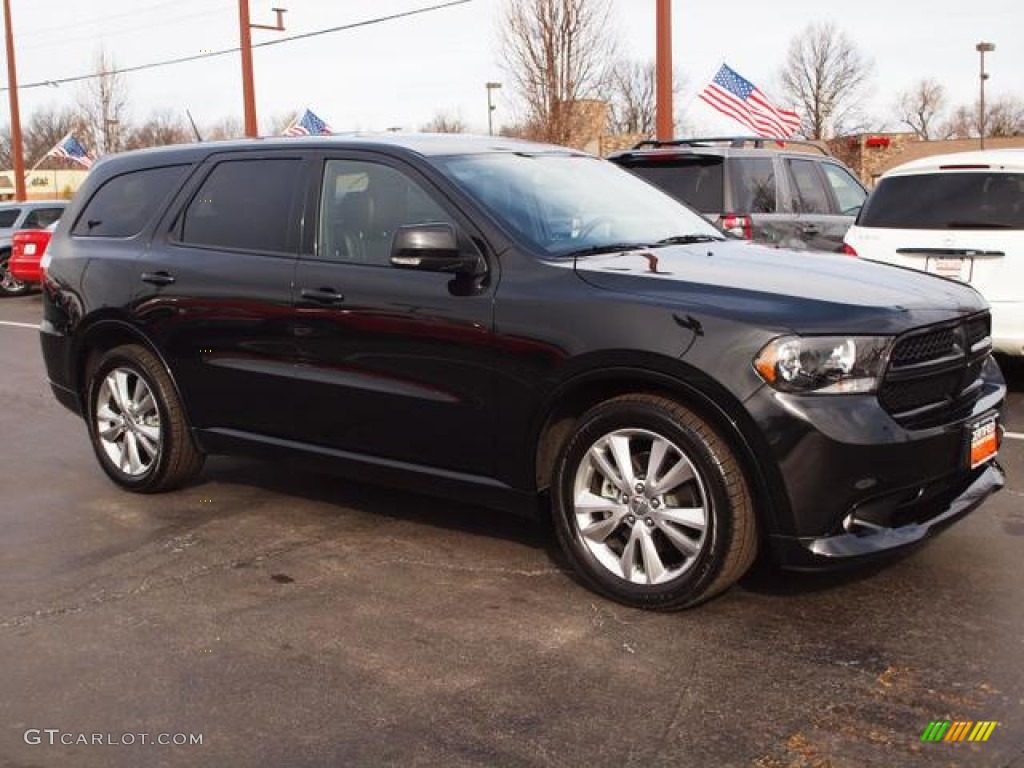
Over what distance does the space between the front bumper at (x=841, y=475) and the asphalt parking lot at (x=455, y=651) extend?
338 millimetres

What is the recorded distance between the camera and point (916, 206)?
802cm

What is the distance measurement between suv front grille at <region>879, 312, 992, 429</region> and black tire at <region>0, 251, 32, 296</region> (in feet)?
59.6

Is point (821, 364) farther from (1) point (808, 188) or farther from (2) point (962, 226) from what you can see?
(1) point (808, 188)

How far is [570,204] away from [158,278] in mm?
2101

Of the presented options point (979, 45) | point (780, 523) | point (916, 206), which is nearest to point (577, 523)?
point (780, 523)

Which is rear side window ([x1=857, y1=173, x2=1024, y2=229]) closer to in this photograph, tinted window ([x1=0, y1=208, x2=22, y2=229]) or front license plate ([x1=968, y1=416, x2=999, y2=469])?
front license plate ([x1=968, y1=416, x2=999, y2=469])

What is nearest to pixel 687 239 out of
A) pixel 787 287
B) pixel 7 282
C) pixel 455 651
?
pixel 787 287

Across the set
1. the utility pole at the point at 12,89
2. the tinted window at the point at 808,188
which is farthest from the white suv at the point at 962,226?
the utility pole at the point at 12,89

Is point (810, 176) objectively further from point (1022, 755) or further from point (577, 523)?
point (1022, 755)

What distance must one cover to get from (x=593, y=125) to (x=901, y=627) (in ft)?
73.8

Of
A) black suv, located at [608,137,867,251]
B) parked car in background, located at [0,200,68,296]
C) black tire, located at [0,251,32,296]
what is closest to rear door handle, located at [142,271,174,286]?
black suv, located at [608,137,867,251]

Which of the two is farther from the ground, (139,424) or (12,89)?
(12,89)

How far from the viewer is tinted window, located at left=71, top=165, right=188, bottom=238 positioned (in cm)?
582

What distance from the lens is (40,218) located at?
2006 centimetres
